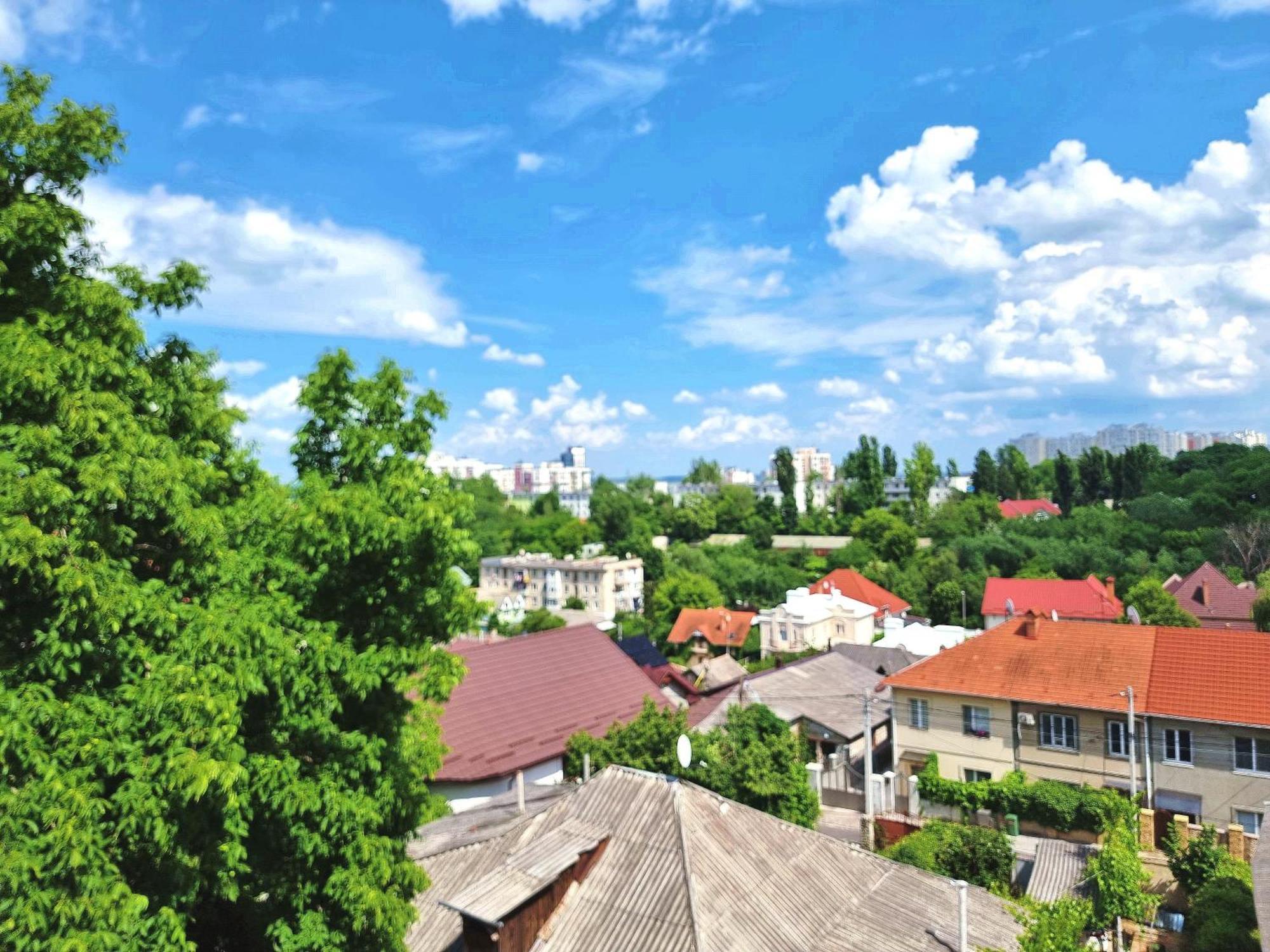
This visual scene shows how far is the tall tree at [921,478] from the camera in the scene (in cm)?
7956

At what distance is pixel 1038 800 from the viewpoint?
61.3ft

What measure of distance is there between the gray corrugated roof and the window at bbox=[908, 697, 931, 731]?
5.36ft

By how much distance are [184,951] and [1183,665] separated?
21.2 metres

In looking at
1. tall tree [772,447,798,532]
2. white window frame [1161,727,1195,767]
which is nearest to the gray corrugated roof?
white window frame [1161,727,1195,767]

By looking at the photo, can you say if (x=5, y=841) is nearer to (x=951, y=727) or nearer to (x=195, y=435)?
(x=195, y=435)

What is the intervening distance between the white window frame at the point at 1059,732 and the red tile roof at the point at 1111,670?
1.44 ft

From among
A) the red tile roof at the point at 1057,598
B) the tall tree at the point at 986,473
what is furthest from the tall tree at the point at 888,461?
the red tile roof at the point at 1057,598

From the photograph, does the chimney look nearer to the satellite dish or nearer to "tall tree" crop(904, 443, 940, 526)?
the satellite dish

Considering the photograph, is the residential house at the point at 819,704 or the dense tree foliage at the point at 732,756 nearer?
the dense tree foliage at the point at 732,756

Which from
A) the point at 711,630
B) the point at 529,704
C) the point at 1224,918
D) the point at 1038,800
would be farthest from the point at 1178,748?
the point at 711,630

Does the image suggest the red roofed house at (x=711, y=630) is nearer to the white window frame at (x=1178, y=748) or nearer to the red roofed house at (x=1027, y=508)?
the white window frame at (x=1178, y=748)

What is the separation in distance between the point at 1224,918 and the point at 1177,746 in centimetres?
793

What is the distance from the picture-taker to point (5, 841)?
4699 mm

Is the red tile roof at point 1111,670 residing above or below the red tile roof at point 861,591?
above
